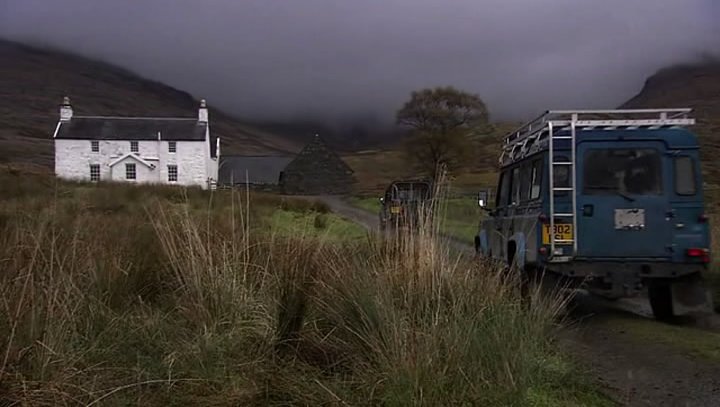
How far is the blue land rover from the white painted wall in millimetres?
68837

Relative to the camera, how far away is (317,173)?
98.5m

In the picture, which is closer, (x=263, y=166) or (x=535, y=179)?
(x=535, y=179)

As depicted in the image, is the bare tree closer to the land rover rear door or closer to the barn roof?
the barn roof

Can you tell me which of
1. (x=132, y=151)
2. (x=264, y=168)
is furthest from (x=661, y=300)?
(x=264, y=168)

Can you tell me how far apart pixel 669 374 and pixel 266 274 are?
141 inches

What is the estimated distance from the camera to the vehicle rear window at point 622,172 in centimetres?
979

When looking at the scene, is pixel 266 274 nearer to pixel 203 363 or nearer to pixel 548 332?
pixel 203 363

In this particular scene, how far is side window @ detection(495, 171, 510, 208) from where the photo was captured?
1270cm

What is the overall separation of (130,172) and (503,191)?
69.0 meters

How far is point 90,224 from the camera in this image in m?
8.56

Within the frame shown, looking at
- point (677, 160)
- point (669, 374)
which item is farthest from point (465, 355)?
point (677, 160)

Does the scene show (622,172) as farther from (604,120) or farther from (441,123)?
(441,123)

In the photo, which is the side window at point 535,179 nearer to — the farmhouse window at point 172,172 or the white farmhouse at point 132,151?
the white farmhouse at point 132,151

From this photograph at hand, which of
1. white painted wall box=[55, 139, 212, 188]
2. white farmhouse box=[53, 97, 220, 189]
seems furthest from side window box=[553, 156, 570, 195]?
white painted wall box=[55, 139, 212, 188]
